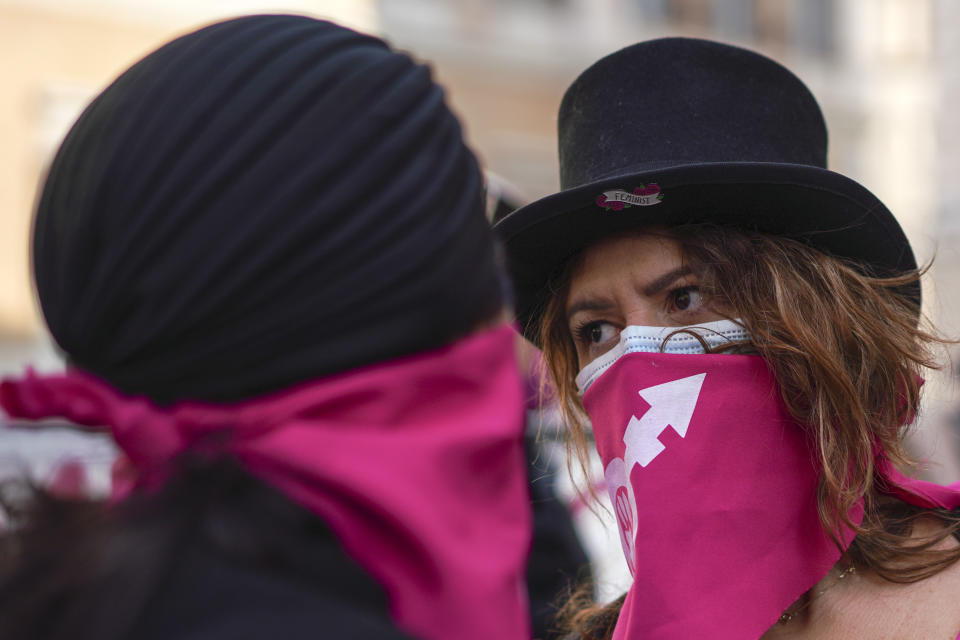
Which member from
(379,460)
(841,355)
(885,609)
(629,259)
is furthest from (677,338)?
(379,460)

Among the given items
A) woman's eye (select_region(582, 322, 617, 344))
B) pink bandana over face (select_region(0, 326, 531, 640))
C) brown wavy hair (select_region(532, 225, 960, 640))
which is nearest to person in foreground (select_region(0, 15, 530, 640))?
pink bandana over face (select_region(0, 326, 531, 640))

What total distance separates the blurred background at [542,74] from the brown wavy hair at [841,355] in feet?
0.92

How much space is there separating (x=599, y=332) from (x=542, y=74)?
11.4 meters

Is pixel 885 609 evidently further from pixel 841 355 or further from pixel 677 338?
pixel 677 338

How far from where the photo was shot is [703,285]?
197 cm

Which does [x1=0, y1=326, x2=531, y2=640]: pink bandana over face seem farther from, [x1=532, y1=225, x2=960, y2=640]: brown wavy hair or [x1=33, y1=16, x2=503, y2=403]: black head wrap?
[x1=532, y1=225, x2=960, y2=640]: brown wavy hair

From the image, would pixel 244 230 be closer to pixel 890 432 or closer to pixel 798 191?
pixel 798 191

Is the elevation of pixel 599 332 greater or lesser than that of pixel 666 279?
lesser

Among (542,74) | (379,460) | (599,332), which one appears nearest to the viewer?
(379,460)

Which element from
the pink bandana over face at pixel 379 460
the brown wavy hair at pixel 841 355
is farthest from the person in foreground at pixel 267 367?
the brown wavy hair at pixel 841 355

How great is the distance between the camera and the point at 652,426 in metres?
1.91

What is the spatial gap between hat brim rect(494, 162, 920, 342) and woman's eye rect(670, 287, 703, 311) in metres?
0.13

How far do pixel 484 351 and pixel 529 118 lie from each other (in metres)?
12.1

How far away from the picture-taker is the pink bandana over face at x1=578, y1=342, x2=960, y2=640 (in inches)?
71.4
